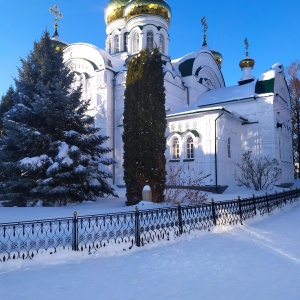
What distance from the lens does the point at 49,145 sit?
9.97 meters

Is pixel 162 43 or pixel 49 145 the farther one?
pixel 162 43

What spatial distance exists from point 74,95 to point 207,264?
8.09 meters

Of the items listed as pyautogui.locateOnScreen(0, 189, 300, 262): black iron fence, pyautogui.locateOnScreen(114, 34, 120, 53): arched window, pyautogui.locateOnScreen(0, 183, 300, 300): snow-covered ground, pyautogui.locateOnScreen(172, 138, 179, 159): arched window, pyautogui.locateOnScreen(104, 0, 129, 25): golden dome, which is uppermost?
pyautogui.locateOnScreen(104, 0, 129, 25): golden dome

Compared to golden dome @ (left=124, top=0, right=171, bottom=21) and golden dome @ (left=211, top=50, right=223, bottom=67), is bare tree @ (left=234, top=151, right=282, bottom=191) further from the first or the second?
golden dome @ (left=211, top=50, right=223, bottom=67)

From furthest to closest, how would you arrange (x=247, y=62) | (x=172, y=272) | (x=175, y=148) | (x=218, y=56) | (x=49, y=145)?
(x=218, y=56)
(x=247, y=62)
(x=175, y=148)
(x=49, y=145)
(x=172, y=272)

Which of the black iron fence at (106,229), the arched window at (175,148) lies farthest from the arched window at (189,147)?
the black iron fence at (106,229)

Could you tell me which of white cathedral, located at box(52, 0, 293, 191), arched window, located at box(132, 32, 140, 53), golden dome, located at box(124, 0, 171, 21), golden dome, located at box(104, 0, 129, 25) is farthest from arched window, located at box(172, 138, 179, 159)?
golden dome, located at box(104, 0, 129, 25)

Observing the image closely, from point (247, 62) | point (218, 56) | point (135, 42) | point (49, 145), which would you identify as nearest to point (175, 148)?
point (49, 145)

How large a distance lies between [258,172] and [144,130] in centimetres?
882

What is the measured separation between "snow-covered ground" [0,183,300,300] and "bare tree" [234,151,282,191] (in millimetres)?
9795

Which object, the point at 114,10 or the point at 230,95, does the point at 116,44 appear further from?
the point at 230,95

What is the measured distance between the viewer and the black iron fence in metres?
5.15

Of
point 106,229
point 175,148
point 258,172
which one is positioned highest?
point 175,148

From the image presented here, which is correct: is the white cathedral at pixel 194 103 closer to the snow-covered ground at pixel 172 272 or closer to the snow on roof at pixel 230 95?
the snow on roof at pixel 230 95
